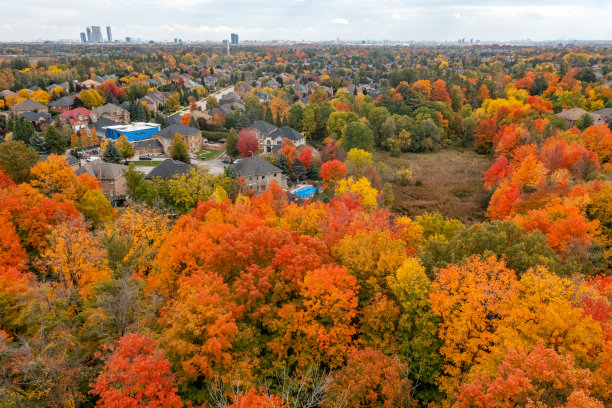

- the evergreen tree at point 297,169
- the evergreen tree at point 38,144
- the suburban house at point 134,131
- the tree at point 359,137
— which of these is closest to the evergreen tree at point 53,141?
the evergreen tree at point 38,144

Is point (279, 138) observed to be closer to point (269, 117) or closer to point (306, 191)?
point (269, 117)

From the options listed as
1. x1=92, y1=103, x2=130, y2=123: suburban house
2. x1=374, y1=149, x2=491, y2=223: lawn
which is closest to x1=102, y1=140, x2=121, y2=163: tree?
x1=92, y1=103, x2=130, y2=123: suburban house

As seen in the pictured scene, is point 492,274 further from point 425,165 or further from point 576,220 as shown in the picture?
point 425,165

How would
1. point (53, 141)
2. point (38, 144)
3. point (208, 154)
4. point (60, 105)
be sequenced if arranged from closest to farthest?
1. point (38, 144)
2. point (53, 141)
3. point (208, 154)
4. point (60, 105)

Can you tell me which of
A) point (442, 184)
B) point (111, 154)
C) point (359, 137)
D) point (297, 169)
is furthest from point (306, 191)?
point (111, 154)

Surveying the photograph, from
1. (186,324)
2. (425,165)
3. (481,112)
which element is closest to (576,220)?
(186,324)
